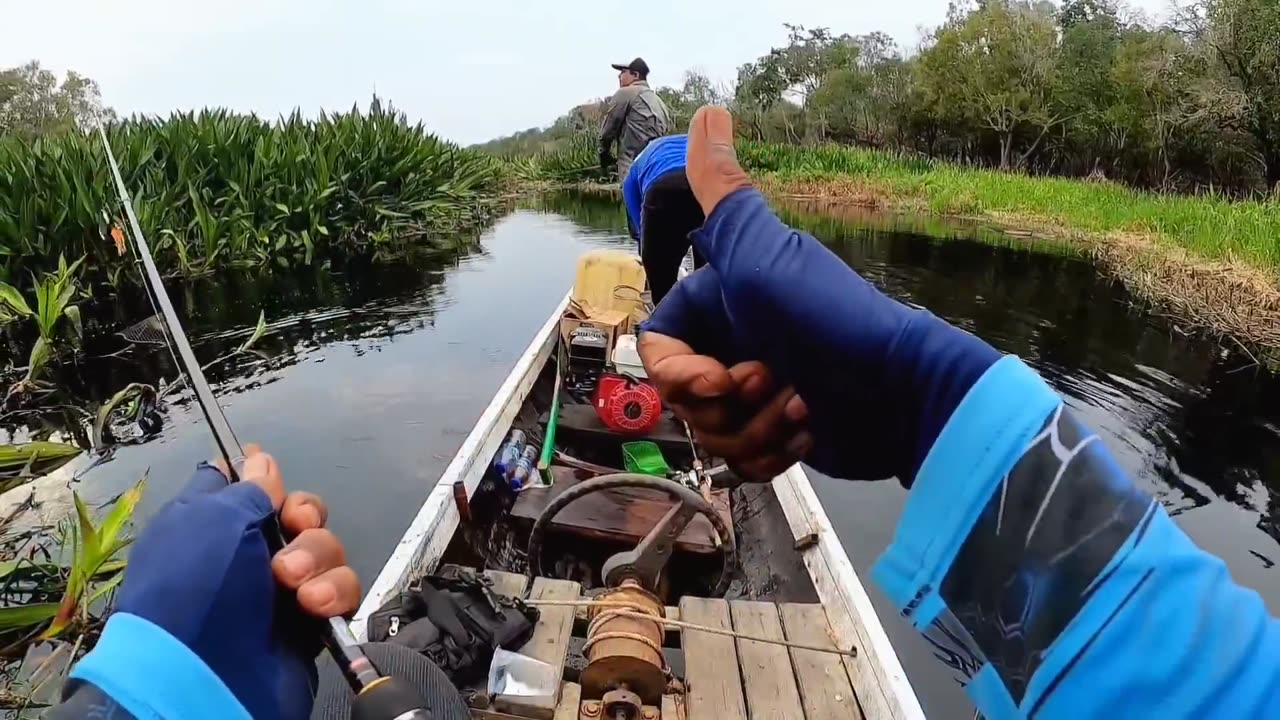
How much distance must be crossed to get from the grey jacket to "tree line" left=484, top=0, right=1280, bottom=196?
13.1m

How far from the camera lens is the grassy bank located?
9.99m

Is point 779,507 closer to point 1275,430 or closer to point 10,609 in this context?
point 10,609

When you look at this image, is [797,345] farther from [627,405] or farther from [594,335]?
[594,335]

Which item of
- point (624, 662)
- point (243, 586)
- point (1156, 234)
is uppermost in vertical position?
point (243, 586)

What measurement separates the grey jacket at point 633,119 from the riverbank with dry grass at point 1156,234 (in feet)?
22.8

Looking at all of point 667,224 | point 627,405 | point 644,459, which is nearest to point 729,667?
point 667,224

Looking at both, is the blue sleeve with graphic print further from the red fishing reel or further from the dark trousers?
the red fishing reel

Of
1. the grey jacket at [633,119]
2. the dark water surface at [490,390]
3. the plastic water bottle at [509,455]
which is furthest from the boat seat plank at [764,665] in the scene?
the grey jacket at [633,119]

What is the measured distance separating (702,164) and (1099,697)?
1.89 ft

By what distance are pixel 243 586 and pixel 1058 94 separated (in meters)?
39.1

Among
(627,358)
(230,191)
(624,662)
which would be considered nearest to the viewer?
(624,662)

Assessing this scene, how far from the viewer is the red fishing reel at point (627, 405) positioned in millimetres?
5109

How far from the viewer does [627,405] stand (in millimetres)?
5117

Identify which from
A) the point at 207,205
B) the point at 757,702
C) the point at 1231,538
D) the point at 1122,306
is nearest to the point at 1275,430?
the point at 1231,538
